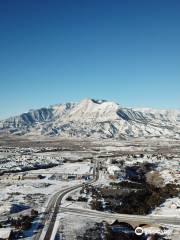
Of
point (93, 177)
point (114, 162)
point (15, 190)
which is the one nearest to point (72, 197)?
point (15, 190)

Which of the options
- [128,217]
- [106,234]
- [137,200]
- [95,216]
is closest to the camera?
[106,234]

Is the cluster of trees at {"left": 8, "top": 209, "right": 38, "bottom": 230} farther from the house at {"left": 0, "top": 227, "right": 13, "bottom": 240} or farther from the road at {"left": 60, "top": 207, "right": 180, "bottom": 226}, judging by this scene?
the road at {"left": 60, "top": 207, "right": 180, "bottom": 226}

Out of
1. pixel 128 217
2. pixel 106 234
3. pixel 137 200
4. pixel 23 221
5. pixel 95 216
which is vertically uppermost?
pixel 137 200

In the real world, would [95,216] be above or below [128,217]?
above

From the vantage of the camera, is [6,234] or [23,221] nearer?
[6,234]

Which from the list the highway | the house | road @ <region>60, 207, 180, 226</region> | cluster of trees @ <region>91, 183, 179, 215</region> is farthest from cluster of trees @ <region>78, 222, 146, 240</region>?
cluster of trees @ <region>91, 183, 179, 215</region>

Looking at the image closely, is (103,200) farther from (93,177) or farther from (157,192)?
(93,177)

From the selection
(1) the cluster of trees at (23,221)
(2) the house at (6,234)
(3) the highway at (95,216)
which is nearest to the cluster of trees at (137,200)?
(3) the highway at (95,216)

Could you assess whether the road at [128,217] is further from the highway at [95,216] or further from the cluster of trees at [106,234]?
the cluster of trees at [106,234]

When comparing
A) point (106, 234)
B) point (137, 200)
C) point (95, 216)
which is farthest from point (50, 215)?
point (137, 200)

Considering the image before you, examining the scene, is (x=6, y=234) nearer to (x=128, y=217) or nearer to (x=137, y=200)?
(x=128, y=217)

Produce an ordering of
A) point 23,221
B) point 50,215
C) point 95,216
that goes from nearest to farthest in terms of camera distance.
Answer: point 23,221, point 50,215, point 95,216
